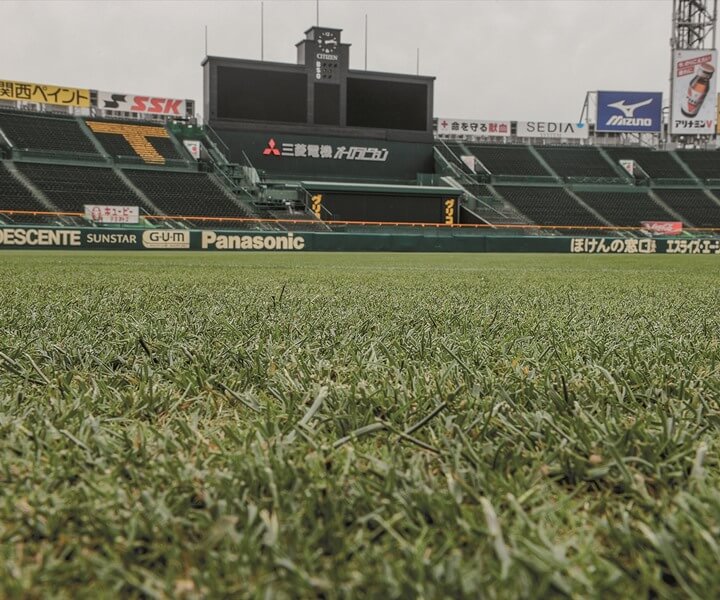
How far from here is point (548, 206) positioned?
35344 mm

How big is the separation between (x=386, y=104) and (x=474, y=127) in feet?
31.1

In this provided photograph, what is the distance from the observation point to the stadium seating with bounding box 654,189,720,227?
36487 mm

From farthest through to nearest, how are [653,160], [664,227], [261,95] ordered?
1. [653,160]
2. [664,227]
3. [261,95]

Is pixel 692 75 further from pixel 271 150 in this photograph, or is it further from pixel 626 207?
pixel 271 150

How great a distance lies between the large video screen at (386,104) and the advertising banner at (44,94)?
1395 centimetres

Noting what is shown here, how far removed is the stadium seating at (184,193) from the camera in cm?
2886

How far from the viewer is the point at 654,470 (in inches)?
36.6

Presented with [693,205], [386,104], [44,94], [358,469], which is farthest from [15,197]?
[693,205]

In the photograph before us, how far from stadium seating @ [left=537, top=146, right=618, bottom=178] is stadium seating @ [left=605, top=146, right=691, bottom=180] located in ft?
4.10

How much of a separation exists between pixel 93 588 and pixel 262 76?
33.2 metres

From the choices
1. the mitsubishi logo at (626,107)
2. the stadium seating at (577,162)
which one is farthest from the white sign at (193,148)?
the mitsubishi logo at (626,107)

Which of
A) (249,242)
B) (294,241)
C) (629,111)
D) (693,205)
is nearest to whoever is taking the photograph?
(249,242)

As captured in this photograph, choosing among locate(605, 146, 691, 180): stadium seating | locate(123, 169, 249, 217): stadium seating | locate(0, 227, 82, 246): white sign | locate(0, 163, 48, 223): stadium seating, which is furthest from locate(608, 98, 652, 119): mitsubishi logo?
locate(0, 227, 82, 246): white sign

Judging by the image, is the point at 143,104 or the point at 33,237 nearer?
the point at 33,237
